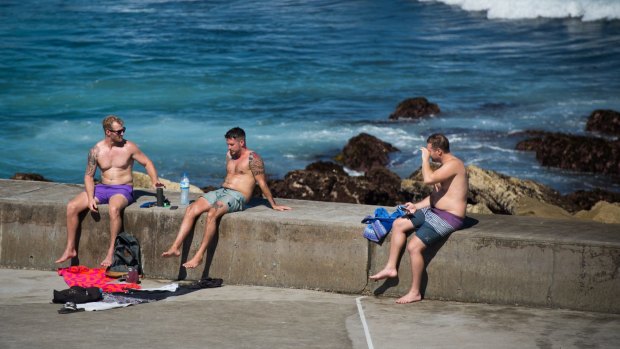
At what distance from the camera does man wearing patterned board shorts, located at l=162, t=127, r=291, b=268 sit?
37.0ft

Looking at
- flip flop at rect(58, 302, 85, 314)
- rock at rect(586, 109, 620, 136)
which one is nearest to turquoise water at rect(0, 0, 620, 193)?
rock at rect(586, 109, 620, 136)

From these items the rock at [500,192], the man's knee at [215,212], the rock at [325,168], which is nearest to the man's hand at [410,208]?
the man's knee at [215,212]

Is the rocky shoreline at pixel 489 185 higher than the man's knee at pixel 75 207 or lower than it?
lower

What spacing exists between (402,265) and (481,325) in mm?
1260

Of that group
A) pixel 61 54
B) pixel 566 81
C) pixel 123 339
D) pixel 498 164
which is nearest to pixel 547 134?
pixel 498 164

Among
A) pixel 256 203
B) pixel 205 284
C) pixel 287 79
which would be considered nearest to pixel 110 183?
pixel 256 203

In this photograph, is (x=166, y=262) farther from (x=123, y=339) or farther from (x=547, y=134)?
(x=547, y=134)

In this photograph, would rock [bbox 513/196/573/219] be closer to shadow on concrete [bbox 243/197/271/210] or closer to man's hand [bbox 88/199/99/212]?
shadow on concrete [bbox 243/197/271/210]

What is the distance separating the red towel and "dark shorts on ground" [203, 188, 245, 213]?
119cm

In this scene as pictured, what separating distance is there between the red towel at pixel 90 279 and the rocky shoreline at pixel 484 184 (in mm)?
5237

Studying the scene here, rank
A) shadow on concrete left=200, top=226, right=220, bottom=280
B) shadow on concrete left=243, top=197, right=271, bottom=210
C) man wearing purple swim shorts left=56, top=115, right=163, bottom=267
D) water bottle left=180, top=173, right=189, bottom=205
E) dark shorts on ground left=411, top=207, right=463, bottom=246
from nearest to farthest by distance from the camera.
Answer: dark shorts on ground left=411, top=207, right=463, bottom=246
shadow on concrete left=200, top=226, right=220, bottom=280
man wearing purple swim shorts left=56, top=115, right=163, bottom=267
water bottle left=180, top=173, right=189, bottom=205
shadow on concrete left=243, top=197, right=271, bottom=210

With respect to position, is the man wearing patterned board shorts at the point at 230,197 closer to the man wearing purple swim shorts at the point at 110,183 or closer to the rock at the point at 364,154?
the man wearing purple swim shorts at the point at 110,183

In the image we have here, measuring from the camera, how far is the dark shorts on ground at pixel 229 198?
37.4 ft

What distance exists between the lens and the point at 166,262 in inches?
457
